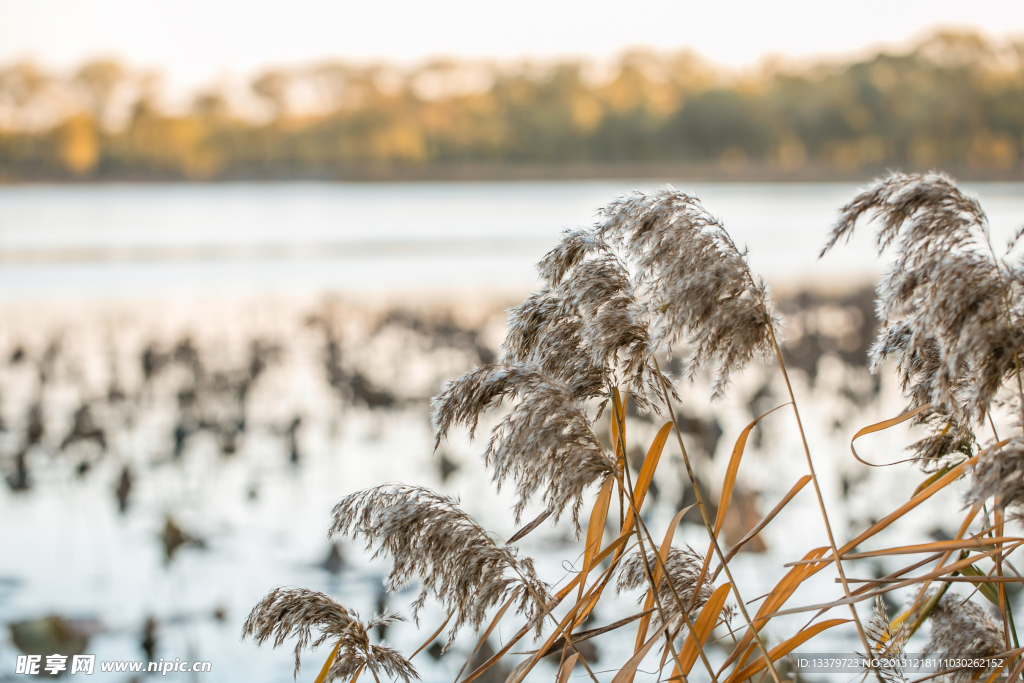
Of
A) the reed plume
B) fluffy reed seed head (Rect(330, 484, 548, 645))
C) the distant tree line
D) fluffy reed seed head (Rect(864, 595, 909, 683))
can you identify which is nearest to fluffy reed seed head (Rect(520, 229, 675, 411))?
the reed plume

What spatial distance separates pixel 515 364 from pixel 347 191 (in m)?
38.8

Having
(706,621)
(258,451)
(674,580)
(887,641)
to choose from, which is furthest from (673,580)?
(258,451)

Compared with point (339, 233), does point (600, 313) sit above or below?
below

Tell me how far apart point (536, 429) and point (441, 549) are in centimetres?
21

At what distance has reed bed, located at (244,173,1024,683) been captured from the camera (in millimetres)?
1038

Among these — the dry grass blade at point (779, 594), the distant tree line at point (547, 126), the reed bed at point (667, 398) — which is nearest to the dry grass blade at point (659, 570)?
the reed bed at point (667, 398)

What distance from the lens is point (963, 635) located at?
4.23 ft

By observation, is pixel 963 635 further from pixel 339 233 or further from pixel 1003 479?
pixel 339 233

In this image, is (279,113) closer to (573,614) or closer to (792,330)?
(792,330)

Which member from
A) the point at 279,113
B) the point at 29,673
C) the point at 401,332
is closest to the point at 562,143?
the point at 279,113

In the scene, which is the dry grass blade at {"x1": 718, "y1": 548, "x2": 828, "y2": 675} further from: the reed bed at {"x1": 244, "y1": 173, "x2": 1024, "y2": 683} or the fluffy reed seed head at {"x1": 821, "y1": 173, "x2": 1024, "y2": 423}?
the fluffy reed seed head at {"x1": 821, "y1": 173, "x2": 1024, "y2": 423}

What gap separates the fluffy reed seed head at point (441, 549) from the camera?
1.15 meters

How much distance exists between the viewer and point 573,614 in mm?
1175

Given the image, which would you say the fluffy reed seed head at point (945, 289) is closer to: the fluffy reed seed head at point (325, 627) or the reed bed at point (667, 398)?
the reed bed at point (667, 398)
